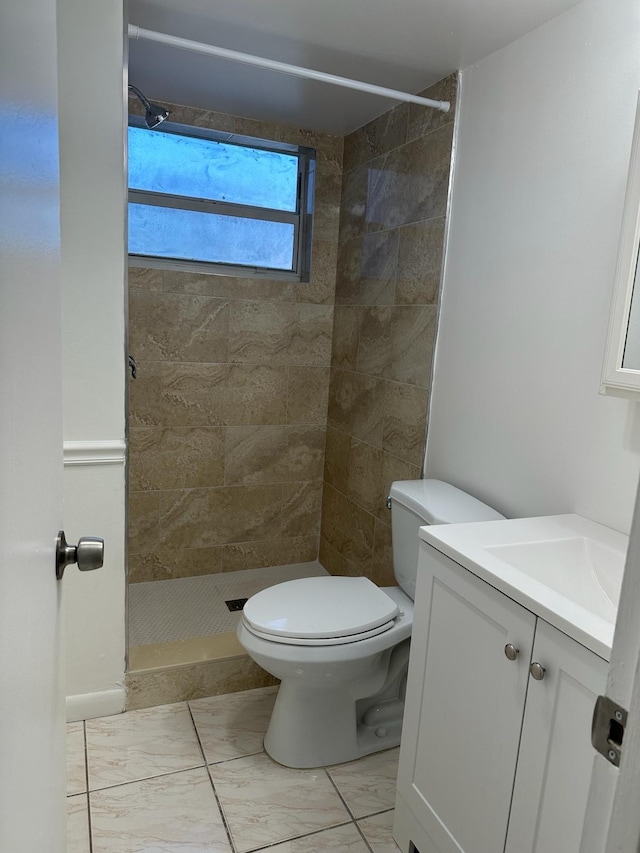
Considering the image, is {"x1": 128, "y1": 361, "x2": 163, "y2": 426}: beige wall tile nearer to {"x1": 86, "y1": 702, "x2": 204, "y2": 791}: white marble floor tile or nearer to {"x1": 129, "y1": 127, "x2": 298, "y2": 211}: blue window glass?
{"x1": 129, "y1": 127, "x2": 298, "y2": 211}: blue window glass

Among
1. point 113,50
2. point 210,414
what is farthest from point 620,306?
point 210,414

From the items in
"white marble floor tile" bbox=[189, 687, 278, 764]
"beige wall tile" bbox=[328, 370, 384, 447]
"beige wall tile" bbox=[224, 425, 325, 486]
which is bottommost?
"white marble floor tile" bbox=[189, 687, 278, 764]

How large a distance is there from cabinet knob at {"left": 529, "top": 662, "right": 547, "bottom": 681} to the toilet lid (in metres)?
0.69

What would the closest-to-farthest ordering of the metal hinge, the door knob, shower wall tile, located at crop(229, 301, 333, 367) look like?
1. the metal hinge
2. the door knob
3. shower wall tile, located at crop(229, 301, 333, 367)

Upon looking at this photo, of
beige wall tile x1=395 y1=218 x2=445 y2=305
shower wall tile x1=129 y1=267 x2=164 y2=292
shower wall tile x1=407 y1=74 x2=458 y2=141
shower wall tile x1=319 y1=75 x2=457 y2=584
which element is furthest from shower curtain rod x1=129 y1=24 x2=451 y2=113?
shower wall tile x1=129 y1=267 x2=164 y2=292

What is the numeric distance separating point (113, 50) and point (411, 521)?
5.28 ft

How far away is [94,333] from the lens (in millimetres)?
1783

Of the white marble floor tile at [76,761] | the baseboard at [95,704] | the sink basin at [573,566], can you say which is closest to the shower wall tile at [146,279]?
the baseboard at [95,704]

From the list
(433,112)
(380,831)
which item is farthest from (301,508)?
(433,112)

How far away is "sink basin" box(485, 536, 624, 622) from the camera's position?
1333 millimetres

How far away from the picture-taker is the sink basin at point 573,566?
1.33m

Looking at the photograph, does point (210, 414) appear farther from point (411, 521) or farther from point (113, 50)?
point (113, 50)

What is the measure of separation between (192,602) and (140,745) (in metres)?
0.82

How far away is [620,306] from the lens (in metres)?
1.39
